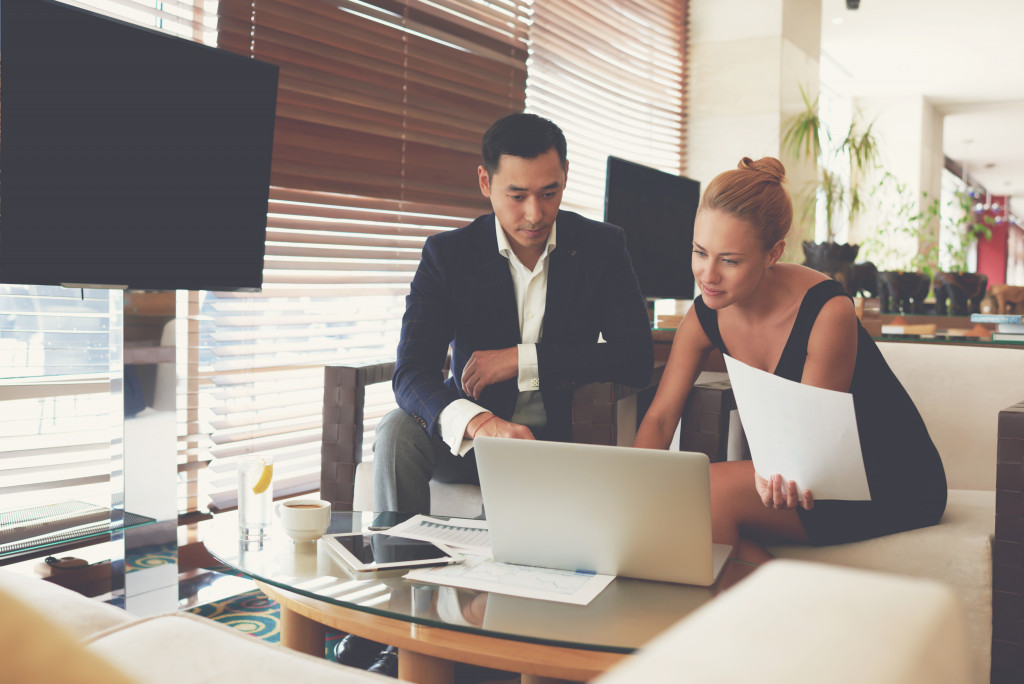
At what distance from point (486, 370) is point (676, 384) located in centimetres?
44

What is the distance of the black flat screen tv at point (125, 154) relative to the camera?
1.53 m

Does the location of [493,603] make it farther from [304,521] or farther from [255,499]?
[255,499]

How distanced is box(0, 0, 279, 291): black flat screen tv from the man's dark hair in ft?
1.73

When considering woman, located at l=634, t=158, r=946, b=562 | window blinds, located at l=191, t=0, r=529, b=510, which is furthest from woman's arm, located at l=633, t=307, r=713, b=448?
window blinds, located at l=191, t=0, r=529, b=510

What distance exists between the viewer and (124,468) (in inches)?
71.0

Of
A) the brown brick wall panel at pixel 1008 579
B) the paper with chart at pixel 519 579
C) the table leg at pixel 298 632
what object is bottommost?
the table leg at pixel 298 632

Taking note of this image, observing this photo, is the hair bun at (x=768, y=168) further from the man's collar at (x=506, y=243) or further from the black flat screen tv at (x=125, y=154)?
the black flat screen tv at (x=125, y=154)

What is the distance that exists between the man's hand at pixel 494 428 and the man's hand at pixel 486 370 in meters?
0.27

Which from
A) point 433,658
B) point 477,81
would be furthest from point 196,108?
point 477,81

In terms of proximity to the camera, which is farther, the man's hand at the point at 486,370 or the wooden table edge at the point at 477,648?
the man's hand at the point at 486,370

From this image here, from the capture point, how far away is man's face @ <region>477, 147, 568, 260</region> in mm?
1979

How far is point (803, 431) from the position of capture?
1.35 m

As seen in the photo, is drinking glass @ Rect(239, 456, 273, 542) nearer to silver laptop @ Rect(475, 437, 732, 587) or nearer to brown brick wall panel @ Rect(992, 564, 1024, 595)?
silver laptop @ Rect(475, 437, 732, 587)

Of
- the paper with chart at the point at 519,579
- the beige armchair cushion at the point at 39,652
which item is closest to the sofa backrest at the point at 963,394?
the paper with chart at the point at 519,579
